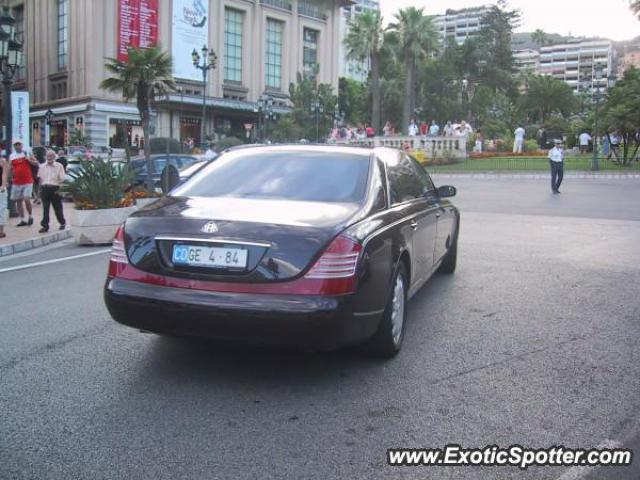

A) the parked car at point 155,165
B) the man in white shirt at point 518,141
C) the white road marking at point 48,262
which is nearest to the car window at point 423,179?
the white road marking at point 48,262

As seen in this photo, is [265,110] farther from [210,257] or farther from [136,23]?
[210,257]

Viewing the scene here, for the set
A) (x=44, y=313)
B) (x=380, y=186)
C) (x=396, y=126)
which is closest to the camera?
(x=380, y=186)

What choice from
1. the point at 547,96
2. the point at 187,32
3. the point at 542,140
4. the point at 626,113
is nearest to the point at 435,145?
the point at 542,140

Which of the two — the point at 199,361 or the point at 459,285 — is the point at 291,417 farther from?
the point at 459,285

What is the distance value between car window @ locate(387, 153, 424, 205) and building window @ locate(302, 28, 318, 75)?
225ft

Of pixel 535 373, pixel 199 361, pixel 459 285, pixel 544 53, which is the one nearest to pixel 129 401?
pixel 199 361

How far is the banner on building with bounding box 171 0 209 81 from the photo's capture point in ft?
191

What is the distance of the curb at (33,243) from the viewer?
34.4 ft

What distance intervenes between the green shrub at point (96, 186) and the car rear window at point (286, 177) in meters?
6.67

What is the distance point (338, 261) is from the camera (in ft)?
12.6

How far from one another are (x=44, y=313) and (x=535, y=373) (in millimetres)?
4166

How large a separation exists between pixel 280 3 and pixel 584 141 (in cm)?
4136

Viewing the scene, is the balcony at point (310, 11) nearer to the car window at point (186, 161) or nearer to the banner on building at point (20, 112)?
the banner on building at point (20, 112)

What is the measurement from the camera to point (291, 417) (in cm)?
358
